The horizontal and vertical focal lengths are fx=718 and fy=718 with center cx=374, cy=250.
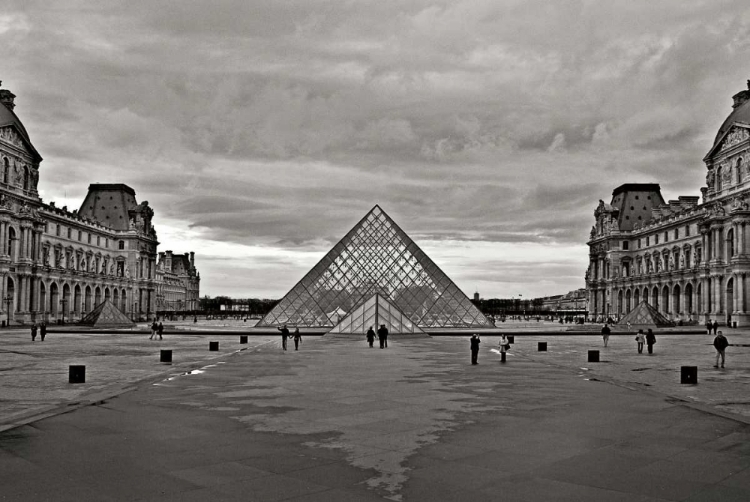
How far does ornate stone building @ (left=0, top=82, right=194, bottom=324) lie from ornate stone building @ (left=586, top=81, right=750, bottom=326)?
59153 mm

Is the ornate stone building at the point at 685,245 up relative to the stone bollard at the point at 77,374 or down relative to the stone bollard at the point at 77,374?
up

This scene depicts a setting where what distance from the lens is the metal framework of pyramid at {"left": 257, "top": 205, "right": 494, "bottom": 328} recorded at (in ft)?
153

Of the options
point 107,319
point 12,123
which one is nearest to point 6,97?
point 12,123

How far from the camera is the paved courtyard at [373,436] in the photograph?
6297 mm

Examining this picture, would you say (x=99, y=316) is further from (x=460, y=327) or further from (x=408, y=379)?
(x=408, y=379)

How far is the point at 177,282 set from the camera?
14550 centimetres

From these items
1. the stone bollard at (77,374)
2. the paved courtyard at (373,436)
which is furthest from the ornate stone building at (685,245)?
the stone bollard at (77,374)

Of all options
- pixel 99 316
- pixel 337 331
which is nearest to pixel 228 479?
pixel 337 331

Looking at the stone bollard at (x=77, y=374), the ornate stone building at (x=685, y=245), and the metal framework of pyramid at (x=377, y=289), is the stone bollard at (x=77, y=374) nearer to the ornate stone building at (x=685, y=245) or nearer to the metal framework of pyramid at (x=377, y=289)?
the metal framework of pyramid at (x=377, y=289)

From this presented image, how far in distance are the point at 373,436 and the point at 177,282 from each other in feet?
468

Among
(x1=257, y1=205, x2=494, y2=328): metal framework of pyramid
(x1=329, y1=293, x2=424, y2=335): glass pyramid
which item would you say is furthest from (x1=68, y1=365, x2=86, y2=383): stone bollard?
(x1=257, y1=205, x2=494, y2=328): metal framework of pyramid

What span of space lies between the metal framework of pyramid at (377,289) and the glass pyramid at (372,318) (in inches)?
246

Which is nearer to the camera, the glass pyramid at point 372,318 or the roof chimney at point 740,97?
the glass pyramid at point 372,318

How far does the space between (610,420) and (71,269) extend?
73337mm
